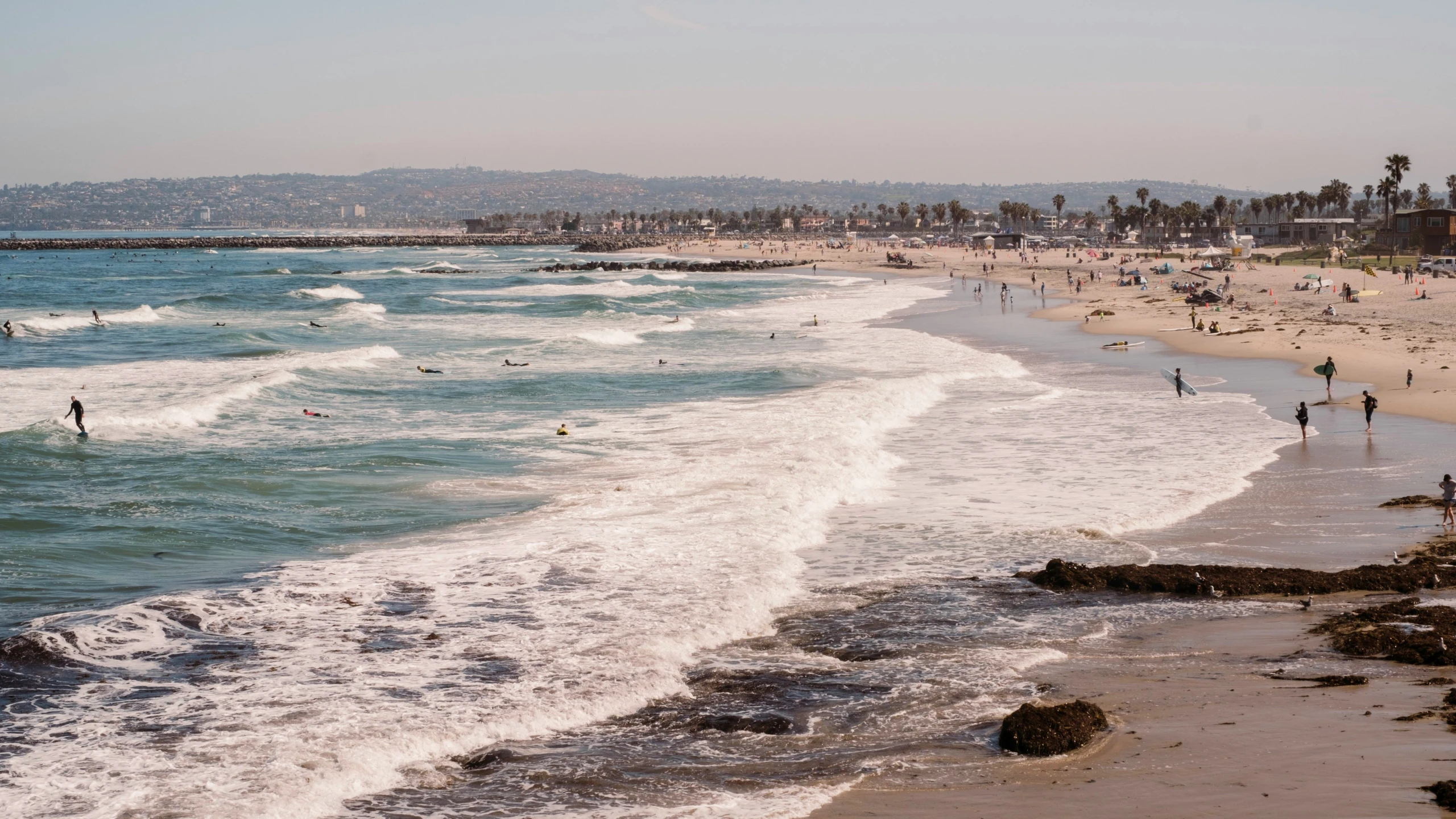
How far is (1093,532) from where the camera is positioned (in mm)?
16484

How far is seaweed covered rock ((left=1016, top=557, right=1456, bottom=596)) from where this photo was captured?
13172 mm

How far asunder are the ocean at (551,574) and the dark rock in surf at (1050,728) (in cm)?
30

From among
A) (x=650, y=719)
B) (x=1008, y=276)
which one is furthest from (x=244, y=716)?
(x=1008, y=276)

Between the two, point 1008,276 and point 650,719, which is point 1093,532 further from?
point 1008,276

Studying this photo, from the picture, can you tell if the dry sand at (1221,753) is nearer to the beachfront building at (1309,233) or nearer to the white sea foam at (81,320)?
the white sea foam at (81,320)

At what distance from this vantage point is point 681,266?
126 m

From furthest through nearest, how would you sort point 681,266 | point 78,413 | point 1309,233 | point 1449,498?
point 681,266
point 1309,233
point 78,413
point 1449,498

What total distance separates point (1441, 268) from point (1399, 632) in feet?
213

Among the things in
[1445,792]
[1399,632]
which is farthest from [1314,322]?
[1445,792]

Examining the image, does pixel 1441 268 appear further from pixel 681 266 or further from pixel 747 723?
pixel 681 266

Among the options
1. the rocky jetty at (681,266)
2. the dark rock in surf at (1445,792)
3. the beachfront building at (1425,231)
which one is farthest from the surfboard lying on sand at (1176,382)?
the rocky jetty at (681,266)

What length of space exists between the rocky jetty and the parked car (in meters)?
65.8

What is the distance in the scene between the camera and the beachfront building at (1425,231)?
279ft

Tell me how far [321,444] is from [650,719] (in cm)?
1655
